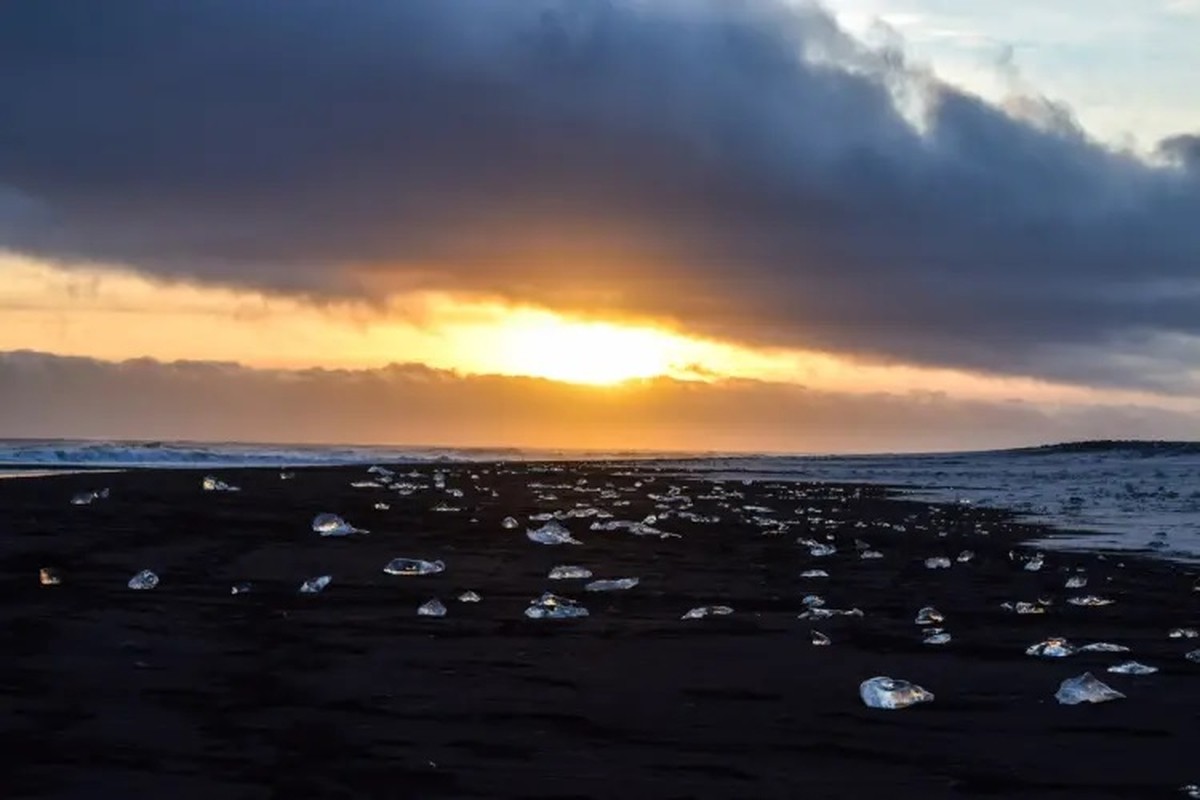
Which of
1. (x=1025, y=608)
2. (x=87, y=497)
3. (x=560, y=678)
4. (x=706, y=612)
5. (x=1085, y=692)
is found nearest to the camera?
(x=1085, y=692)

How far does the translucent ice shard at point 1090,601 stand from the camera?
394 inches

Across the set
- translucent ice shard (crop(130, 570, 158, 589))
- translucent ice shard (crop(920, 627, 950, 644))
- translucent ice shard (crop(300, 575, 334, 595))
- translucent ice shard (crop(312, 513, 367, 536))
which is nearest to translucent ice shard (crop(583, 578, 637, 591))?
translucent ice shard (crop(300, 575, 334, 595))

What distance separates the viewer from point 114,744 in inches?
205

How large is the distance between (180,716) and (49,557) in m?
6.92

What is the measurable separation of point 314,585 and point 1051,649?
217 inches

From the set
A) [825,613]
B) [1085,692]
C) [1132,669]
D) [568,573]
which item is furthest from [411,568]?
[1085,692]

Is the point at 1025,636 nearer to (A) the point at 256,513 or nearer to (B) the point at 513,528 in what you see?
(B) the point at 513,528

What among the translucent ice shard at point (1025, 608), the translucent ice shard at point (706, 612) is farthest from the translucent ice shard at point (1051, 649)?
the translucent ice shard at point (706, 612)

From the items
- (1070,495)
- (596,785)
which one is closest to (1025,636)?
(596,785)

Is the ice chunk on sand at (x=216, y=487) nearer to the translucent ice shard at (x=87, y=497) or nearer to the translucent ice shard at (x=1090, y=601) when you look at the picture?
the translucent ice shard at (x=87, y=497)

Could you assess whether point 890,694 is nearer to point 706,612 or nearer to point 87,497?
point 706,612

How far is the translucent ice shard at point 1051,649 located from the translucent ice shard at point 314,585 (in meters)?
5.27

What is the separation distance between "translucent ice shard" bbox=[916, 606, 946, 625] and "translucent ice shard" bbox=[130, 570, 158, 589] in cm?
580

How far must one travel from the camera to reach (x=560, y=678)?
674 centimetres
